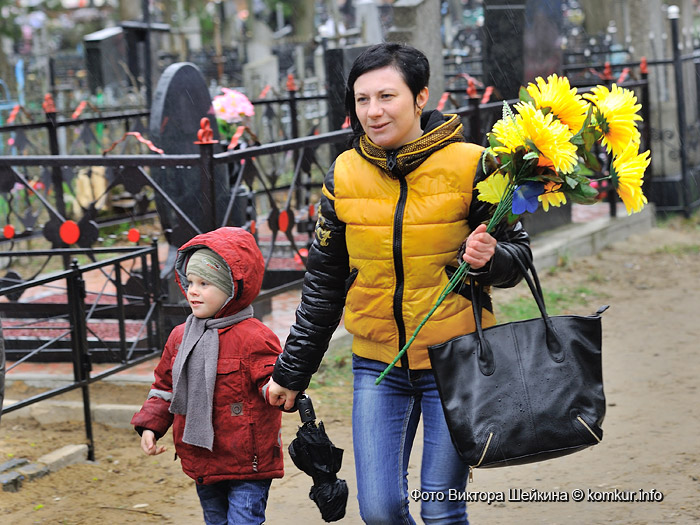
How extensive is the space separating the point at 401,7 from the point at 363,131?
6.22 metres

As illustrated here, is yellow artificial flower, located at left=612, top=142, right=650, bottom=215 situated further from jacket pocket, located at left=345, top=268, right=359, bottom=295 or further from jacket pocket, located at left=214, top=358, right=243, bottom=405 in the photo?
jacket pocket, located at left=214, top=358, right=243, bottom=405

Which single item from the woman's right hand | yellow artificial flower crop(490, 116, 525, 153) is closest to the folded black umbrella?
the woman's right hand

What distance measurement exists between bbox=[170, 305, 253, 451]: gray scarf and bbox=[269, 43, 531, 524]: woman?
0.40 m

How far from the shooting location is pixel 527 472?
4984mm

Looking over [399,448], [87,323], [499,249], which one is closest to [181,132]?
[87,323]

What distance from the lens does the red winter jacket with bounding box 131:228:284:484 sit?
340 cm

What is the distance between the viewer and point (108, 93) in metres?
16.6

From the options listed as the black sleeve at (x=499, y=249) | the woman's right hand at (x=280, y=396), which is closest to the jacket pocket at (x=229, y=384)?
the woman's right hand at (x=280, y=396)

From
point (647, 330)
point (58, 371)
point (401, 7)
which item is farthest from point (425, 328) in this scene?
point (401, 7)

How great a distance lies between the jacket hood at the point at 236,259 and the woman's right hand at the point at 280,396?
377mm

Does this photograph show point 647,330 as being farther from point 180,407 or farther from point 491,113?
point 180,407

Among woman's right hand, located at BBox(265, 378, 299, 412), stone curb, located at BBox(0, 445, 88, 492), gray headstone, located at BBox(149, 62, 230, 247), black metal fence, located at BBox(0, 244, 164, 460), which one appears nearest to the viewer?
woman's right hand, located at BBox(265, 378, 299, 412)

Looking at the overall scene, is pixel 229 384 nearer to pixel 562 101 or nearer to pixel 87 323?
pixel 562 101

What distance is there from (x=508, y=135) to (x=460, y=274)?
43cm
